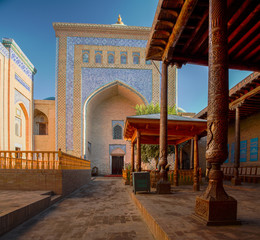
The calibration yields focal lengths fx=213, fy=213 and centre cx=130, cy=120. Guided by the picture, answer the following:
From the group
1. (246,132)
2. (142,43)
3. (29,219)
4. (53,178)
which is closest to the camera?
(29,219)

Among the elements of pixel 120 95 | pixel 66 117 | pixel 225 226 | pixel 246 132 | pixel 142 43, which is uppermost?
pixel 142 43

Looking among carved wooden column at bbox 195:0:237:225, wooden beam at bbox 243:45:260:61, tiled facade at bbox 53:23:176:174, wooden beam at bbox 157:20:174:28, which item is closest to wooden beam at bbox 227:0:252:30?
wooden beam at bbox 243:45:260:61

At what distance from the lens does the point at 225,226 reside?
2.62m

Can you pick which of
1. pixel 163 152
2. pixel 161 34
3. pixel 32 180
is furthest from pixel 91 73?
pixel 163 152

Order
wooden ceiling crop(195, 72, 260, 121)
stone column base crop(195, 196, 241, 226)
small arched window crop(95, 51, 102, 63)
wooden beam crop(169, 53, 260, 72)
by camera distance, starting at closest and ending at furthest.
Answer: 1. stone column base crop(195, 196, 241, 226)
2. wooden beam crop(169, 53, 260, 72)
3. wooden ceiling crop(195, 72, 260, 121)
4. small arched window crop(95, 51, 102, 63)

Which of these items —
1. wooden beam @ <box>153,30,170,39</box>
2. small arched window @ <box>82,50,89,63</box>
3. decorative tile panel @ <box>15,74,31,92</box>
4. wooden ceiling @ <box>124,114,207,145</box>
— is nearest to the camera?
wooden beam @ <box>153,30,170,39</box>

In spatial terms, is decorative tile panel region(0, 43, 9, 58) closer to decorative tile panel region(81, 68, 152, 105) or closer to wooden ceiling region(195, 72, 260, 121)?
decorative tile panel region(81, 68, 152, 105)

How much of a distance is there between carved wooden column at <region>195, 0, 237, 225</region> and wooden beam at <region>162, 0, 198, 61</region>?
1.71 metres

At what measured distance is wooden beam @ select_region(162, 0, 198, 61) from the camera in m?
4.59

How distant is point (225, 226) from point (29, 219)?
3819 mm

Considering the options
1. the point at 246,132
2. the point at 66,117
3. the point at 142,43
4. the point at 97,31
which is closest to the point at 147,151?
the point at 246,132

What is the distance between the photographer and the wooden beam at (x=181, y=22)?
4.59 meters

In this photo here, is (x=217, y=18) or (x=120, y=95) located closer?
(x=217, y=18)

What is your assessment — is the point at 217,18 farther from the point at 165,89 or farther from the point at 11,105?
the point at 11,105
